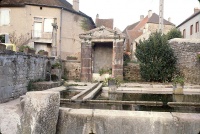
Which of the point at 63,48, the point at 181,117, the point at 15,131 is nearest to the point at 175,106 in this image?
the point at 181,117

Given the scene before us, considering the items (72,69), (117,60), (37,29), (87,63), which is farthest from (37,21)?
(117,60)

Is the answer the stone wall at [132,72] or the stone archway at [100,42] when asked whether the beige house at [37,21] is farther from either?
the stone wall at [132,72]

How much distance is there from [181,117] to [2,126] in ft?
11.4

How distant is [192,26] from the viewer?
1061 inches

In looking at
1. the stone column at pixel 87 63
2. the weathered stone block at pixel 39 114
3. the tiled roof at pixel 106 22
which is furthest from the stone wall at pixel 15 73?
the tiled roof at pixel 106 22

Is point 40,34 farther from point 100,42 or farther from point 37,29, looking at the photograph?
point 100,42

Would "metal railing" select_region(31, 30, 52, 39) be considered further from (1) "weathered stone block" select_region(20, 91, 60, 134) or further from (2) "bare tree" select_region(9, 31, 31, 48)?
(1) "weathered stone block" select_region(20, 91, 60, 134)

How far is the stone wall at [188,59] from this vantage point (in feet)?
47.4

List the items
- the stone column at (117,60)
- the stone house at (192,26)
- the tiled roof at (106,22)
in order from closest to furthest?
the stone column at (117,60)
the stone house at (192,26)
the tiled roof at (106,22)

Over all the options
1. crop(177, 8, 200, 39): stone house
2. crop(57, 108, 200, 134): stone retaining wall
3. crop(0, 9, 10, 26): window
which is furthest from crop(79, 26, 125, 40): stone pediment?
crop(177, 8, 200, 39): stone house

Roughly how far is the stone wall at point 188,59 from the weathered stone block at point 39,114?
1242cm

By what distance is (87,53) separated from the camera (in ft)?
54.2

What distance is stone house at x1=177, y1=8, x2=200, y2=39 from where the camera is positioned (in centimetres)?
2516

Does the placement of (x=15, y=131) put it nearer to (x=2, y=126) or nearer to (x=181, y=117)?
(x=2, y=126)
